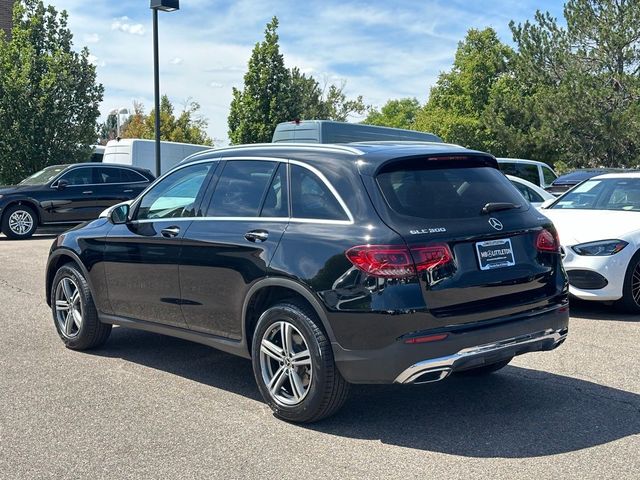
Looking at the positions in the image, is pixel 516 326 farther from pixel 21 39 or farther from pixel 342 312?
pixel 21 39

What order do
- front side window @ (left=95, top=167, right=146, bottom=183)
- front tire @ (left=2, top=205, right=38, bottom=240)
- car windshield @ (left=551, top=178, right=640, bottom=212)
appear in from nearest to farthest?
1. car windshield @ (left=551, top=178, right=640, bottom=212)
2. front tire @ (left=2, top=205, right=38, bottom=240)
3. front side window @ (left=95, top=167, right=146, bottom=183)

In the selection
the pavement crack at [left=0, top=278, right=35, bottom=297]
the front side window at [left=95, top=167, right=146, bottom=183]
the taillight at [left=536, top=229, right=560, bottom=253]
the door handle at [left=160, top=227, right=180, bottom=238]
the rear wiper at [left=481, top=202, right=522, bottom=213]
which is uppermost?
the rear wiper at [left=481, top=202, right=522, bottom=213]

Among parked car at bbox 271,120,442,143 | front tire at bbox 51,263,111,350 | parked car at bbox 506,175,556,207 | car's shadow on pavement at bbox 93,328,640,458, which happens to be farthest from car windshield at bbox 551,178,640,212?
parked car at bbox 271,120,442,143

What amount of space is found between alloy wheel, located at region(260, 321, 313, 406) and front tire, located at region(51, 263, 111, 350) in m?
2.28

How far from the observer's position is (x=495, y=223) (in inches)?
195

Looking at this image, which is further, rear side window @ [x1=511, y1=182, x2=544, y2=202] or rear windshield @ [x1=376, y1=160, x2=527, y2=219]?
rear side window @ [x1=511, y1=182, x2=544, y2=202]

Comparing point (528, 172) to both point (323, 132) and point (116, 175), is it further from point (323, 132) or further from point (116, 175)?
point (116, 175)

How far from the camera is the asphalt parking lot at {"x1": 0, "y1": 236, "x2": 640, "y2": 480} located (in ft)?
14.0

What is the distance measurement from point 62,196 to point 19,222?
1116 millimetres

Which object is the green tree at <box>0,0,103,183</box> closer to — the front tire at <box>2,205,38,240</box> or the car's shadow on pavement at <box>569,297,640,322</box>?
the front tire at <box>2,205,38,240</box>

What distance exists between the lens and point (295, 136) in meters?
17.5

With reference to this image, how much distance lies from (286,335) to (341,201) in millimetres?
914

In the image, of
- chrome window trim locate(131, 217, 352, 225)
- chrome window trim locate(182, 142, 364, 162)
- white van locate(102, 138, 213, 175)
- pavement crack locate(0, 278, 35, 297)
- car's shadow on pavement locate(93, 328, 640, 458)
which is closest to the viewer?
car's shadow on pavement locate(93, 328, 640, 458)

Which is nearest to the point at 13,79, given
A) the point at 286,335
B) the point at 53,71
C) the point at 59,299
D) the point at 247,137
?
the point at 53,71
